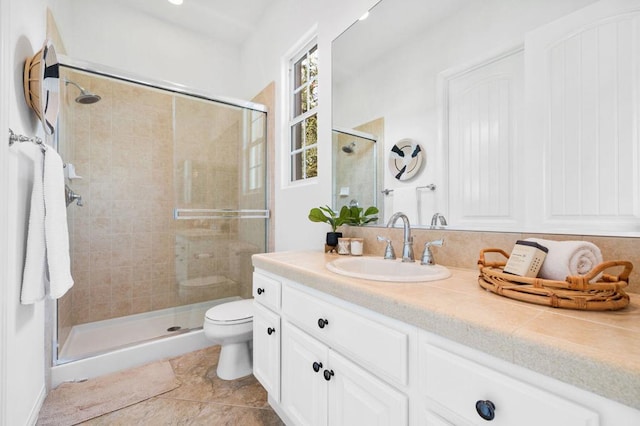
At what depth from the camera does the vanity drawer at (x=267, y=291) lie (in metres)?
1.36

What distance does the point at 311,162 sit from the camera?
7.21 ft

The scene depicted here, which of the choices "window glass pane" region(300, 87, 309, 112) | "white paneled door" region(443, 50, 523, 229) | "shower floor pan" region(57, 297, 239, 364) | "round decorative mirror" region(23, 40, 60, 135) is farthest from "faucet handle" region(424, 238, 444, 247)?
"shower floor pan" region(57, 297, 239, 364)

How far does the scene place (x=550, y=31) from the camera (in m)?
Result: 0.98

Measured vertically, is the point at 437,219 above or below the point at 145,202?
below

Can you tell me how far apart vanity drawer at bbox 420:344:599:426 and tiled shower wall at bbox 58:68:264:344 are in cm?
213

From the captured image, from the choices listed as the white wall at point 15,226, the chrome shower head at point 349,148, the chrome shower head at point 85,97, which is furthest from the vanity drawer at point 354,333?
the chrome shower head at point 85,97

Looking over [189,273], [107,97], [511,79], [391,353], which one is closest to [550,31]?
[511,79]

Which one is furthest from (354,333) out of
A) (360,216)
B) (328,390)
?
(360,216)

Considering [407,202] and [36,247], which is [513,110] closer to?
[407,202]

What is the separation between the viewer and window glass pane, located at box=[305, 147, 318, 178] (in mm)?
2146

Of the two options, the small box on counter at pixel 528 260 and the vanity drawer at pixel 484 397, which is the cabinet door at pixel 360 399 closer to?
the vanity drawer at pixel 484 397

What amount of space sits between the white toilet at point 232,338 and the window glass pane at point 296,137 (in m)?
1.32

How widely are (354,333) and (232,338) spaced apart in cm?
124

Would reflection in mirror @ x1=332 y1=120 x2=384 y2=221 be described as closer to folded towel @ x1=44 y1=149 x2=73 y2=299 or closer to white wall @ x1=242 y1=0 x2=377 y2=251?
white wall @ x1=242 y1=0 x2=377 y2=251
